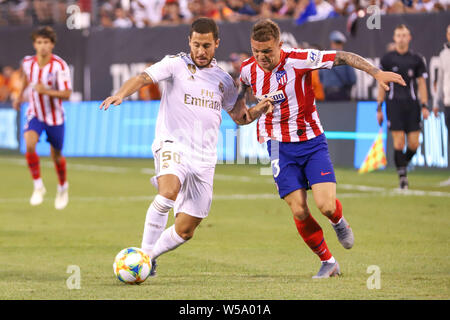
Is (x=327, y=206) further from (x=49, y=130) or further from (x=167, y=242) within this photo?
(x=49, y=130)

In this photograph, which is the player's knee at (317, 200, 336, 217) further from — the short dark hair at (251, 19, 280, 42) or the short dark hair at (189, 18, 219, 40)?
the short dark hair at (189, 18, 219, 40)

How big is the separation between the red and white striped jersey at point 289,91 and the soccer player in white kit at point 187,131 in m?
0.21

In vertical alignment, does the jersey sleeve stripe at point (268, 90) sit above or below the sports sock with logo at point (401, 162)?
above

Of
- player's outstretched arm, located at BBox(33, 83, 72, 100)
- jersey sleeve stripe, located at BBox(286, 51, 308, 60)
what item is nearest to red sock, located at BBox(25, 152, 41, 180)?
player's outstretched arm, located at BBox(33, 83, 72, 100)

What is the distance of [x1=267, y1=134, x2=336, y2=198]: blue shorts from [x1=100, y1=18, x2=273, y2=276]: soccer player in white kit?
0.40 m

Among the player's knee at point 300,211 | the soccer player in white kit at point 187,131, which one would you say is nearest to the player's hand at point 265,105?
the soccer player in white kit at point 187,131

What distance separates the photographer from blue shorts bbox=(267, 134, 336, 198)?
7.44 meters

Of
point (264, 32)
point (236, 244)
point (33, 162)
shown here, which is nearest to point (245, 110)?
point (264, 32)

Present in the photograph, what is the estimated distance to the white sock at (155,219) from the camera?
23.4ft

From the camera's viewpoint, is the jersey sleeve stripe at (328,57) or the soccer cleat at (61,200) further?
the soccer cleat at (61,200)

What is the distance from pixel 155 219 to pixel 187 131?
29.7 inches

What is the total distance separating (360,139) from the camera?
55.1ft

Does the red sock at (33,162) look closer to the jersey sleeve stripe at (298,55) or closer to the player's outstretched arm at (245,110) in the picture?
the player's outstretched arm at (245,110)
